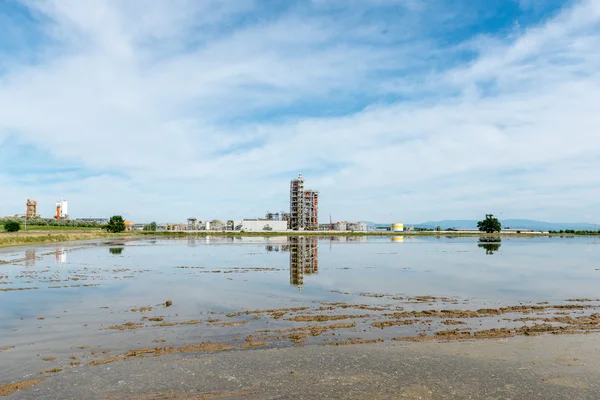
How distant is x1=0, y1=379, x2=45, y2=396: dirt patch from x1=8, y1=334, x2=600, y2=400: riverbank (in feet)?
0.70

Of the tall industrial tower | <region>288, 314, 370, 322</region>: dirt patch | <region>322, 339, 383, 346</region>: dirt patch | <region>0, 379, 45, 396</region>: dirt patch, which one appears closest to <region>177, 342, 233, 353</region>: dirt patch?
<region>322, 339, 383, 346</region>: dirt patch

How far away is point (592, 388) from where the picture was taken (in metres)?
10.8

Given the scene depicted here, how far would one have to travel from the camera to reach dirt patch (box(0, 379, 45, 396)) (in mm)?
10191

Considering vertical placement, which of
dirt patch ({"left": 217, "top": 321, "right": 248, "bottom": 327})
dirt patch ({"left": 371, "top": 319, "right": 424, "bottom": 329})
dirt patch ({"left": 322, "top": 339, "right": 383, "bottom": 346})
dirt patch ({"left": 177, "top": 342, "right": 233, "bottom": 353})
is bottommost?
dirt patch ({"left": 371, "top": 319, "right": 424, "bottom": 329})

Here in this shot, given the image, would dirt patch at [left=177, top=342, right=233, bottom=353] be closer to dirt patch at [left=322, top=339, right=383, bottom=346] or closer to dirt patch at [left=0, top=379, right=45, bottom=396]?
dirt patch at [left=322, top=339, right=383, bottom=346]

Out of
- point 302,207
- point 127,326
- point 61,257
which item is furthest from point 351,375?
point 302,207

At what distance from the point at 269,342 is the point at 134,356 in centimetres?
473

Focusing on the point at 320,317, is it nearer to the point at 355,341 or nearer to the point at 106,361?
the point at 355,341

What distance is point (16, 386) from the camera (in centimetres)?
1052

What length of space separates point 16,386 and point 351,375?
9142 mm

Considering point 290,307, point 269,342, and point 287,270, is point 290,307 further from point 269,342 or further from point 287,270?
point 287,270

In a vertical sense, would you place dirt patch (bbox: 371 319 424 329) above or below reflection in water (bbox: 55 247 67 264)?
below

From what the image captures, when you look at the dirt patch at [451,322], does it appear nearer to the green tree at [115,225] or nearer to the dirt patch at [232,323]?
the dirt patch at [232,323]

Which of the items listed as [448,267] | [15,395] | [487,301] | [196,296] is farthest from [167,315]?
[448,267]
